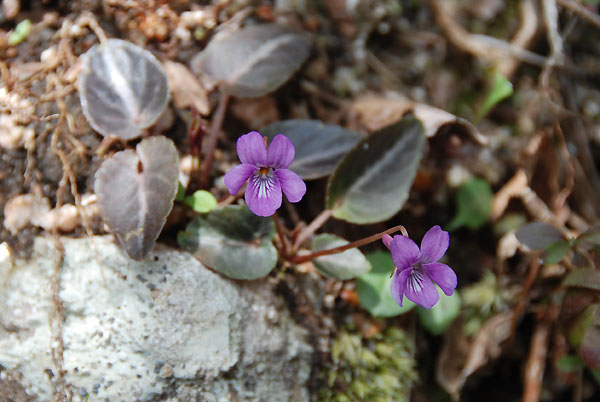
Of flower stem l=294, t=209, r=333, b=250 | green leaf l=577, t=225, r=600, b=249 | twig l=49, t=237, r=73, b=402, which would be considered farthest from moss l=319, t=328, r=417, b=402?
twig l=49, t=237, r=73, b=402

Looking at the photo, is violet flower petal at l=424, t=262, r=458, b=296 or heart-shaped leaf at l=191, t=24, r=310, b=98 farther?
heart-shaped leaf at l=191, t=24, r=310, b=98

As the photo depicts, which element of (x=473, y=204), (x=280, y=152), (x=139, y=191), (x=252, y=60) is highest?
(x=280, y=152)

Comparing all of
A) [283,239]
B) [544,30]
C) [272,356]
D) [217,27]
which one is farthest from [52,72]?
[544,30]

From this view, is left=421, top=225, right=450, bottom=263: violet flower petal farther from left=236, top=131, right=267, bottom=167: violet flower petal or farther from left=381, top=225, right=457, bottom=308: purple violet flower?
left=236, top=131, right=267, bottom=167: violet flower petal

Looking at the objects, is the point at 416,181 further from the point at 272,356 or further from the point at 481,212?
the point at 272,356

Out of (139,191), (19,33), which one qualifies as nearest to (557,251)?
(139,191)

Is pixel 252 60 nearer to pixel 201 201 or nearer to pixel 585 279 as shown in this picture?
pixel 201 201
